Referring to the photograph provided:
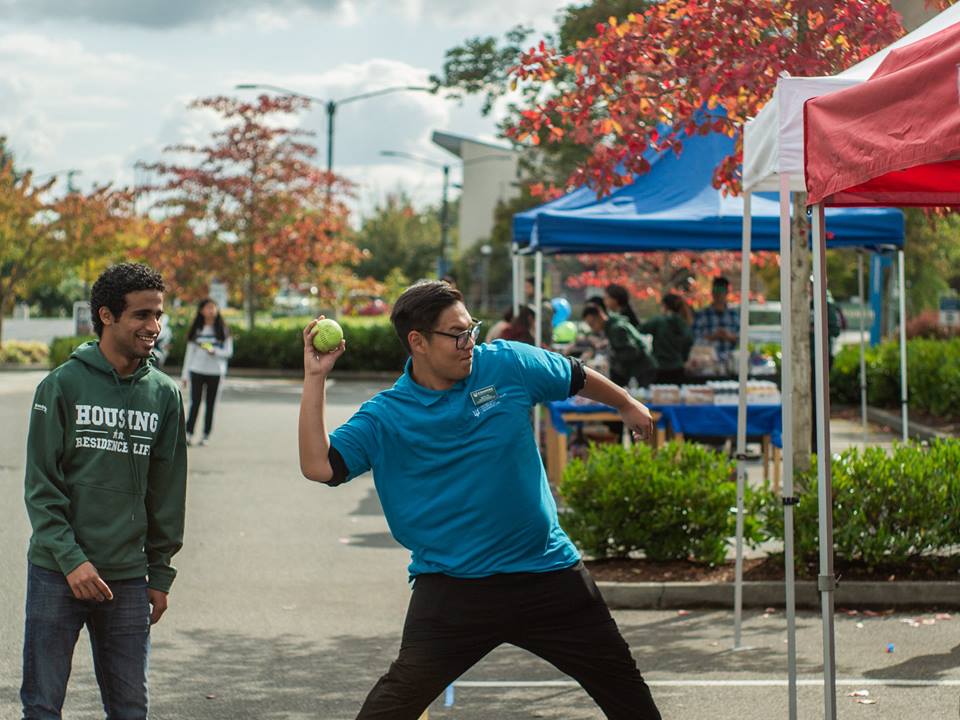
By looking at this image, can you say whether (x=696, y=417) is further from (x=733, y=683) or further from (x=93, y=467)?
(x=93, y=467)

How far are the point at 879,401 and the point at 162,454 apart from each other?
1935 cm

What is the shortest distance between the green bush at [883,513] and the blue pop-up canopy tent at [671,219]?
3982mm

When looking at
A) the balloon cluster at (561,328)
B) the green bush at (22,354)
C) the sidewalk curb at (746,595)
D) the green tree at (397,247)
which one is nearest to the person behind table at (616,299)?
the balloon cluster at (561,328)

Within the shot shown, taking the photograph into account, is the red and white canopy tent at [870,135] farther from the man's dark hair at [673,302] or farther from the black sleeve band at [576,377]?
the man's dark hair at [673,302]

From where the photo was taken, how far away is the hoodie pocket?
4.25m

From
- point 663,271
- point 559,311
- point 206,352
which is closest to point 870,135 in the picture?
point 206,352

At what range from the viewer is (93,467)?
4262mm

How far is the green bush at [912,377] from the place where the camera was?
19.0m

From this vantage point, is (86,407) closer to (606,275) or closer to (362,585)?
(362,585)

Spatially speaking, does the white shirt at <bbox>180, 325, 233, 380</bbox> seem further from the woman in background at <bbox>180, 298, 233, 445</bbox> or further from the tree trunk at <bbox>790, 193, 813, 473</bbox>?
the tree trunk at <bbox>790, 193, 813, 473</bbox>

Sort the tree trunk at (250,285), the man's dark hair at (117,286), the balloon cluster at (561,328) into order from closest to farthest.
Result: the man's dark hair at (117,286), the balloon cluster at (561,328), the tree trunk at (250,285)

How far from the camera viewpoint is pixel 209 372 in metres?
17.0

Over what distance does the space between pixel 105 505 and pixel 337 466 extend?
2.34 ft

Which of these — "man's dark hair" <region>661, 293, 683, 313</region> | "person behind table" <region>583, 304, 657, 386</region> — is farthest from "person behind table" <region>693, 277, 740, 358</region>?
"person behind table" <region>583, 304, 657, 386</region>
